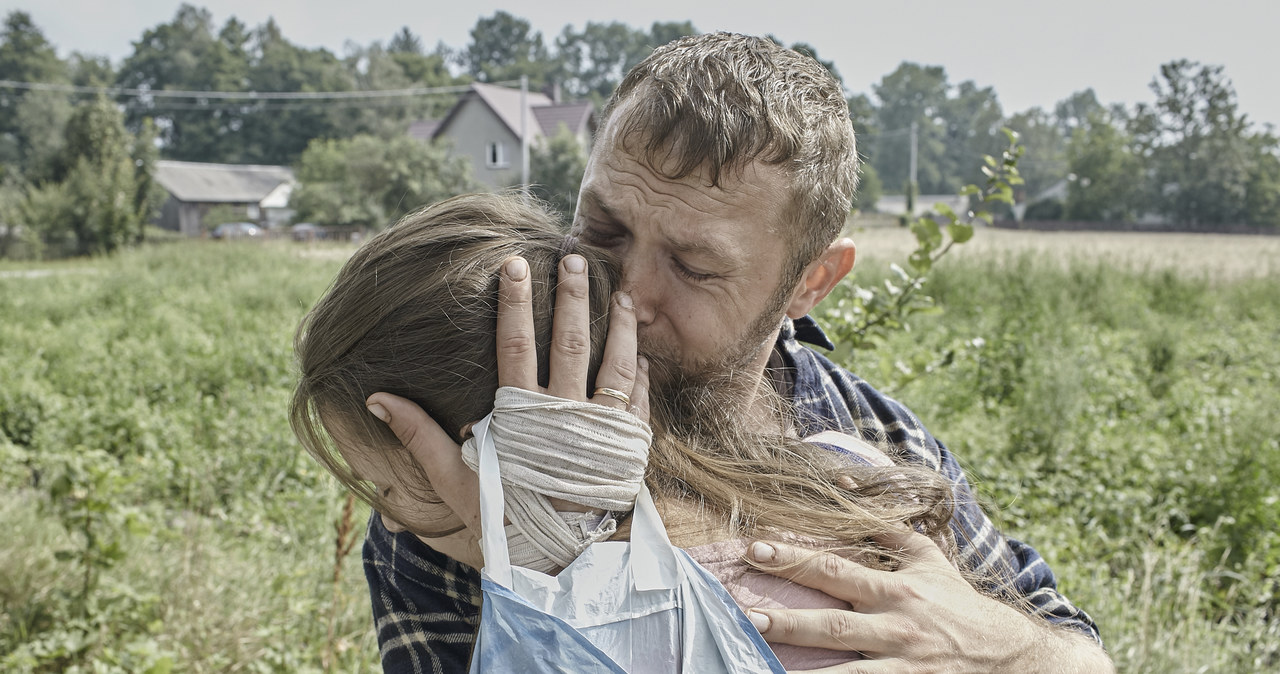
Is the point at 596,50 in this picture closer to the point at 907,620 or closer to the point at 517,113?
the point at 517,113

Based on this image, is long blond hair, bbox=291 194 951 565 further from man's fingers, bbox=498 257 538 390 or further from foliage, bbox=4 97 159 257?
foliage, bbox=4 97 159 257

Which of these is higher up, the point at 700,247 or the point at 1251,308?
the point at 700,247

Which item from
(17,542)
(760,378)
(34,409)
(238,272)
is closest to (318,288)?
(238,272)

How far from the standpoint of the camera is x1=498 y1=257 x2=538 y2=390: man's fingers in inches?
43.8

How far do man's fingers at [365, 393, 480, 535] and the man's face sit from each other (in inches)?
14.9

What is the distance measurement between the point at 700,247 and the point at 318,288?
12.3 m

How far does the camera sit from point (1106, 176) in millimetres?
48250

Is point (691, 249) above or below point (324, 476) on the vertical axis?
above

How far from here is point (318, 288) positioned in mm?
12594

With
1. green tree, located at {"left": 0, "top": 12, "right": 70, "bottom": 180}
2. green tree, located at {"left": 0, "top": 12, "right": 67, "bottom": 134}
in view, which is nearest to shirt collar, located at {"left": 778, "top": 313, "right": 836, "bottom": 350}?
green tree, located at {"left": 0, "top": 12, "right": 70, "bottom": 180}

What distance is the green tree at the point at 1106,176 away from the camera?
4781cm

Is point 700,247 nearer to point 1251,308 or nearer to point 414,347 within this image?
point 414,347

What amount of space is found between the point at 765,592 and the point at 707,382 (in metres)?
0.45

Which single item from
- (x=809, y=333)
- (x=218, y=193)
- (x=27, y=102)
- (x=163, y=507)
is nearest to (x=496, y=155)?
(x=218, y=193)
